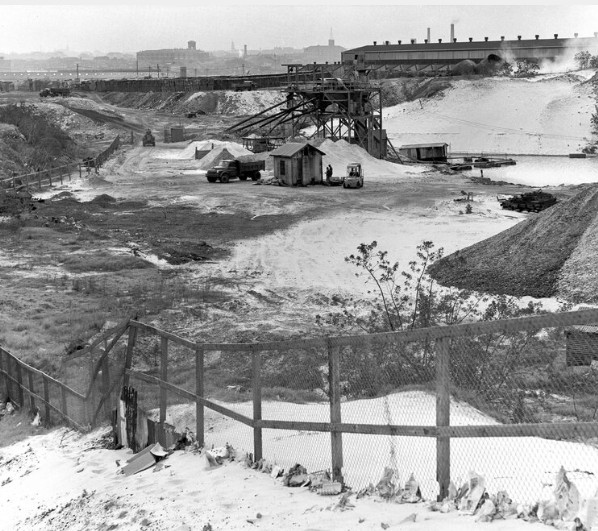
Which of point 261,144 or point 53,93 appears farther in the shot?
point 53,93

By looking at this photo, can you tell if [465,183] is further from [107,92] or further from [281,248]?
[107,92]

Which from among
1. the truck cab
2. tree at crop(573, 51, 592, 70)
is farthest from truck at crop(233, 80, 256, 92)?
the truck cab

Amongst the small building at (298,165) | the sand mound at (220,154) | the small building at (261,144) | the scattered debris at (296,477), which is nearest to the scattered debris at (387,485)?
the scattered debris at (296,477)

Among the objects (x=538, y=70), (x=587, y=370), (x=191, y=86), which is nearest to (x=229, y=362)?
(x=587, y=370)

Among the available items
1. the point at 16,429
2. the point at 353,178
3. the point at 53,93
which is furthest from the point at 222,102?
the point at 16,429

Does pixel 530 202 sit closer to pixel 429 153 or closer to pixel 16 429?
pixel 429 153

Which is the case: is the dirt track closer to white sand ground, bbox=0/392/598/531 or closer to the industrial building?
white sand ground, bbox=0/392/598/531

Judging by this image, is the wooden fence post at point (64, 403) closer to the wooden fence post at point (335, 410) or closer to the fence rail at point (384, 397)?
the fence rail at point (384, 397)
